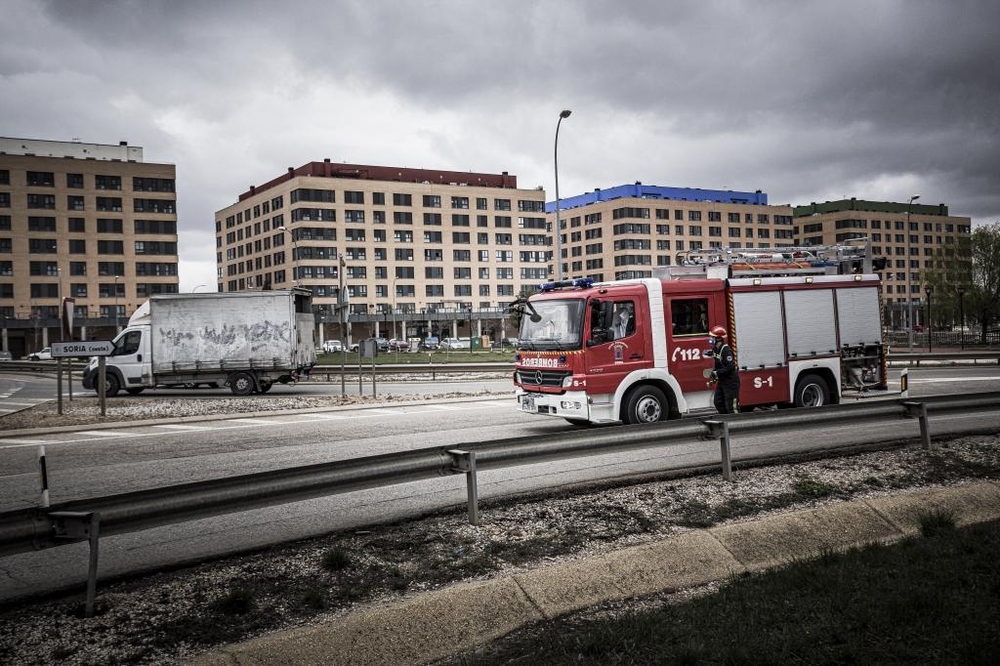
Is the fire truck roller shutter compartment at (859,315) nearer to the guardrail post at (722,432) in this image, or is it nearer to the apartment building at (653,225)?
the guardrail post at (722,432)

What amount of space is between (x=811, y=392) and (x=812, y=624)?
33.2ft

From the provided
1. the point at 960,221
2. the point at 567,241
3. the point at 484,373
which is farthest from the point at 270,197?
the point at 960,221

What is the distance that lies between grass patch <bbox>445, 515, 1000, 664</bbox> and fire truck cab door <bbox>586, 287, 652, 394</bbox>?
6.41 meters

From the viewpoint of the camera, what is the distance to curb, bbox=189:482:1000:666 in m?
4.32

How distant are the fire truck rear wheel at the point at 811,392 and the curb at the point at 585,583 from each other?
18.7 ft

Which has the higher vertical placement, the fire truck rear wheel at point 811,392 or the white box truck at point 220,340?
the white box truck at point 220,340

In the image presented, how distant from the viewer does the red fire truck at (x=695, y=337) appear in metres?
11.8

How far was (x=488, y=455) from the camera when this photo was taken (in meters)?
6.32

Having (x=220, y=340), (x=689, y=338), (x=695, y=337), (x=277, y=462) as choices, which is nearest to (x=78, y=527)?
(x=277, y=462)

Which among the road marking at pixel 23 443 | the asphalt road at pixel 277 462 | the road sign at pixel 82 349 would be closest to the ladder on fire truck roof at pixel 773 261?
the asphalt road at pixel 277 462

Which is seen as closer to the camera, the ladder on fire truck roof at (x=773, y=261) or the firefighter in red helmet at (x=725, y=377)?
the firefighter in red helmet at (x=725, y=377)

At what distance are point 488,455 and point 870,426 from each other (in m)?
8.74

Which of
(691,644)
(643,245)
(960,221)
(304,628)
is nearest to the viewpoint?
(691,644)

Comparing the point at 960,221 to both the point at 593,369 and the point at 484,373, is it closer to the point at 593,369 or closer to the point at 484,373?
the point at 484,373
